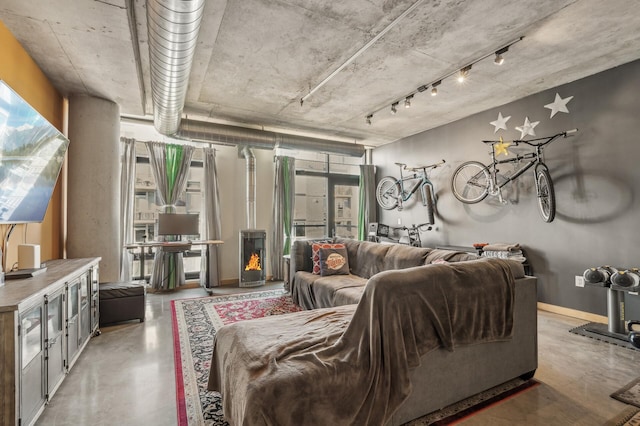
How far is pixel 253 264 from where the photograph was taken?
5582mm

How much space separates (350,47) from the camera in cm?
313

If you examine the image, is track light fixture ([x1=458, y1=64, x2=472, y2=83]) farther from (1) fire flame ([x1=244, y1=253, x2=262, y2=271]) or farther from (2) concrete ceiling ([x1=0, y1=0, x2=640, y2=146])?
(1) fire flame ([x1=244, y1=253, x2=262, y2=271])

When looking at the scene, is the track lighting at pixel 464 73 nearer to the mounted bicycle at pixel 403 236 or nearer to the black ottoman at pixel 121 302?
the mounted bicycle at pixel 403 236

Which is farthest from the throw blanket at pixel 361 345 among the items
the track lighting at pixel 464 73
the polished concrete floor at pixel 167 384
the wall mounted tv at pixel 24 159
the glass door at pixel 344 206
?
the glass door at pixel 344 206

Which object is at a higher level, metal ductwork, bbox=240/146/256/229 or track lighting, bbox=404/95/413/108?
A: track lighting, bbox=404/95/413/108

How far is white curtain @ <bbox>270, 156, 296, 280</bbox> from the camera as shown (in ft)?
20.3

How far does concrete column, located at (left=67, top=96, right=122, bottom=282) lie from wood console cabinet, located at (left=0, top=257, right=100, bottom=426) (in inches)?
34.6

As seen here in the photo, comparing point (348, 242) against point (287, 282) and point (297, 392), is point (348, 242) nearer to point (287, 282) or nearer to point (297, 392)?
point (287, 282)

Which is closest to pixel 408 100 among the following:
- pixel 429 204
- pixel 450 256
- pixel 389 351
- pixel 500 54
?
pixel 500 54

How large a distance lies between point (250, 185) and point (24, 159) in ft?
12.3

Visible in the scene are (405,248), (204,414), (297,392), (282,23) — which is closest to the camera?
(297,392)

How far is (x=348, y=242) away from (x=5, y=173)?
147 inches

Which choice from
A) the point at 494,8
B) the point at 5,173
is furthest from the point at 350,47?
the point at 5,173

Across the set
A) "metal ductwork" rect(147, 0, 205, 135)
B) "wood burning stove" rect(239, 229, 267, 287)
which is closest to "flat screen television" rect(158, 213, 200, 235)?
"wood burning stove" rect(239, 229, 267, 287)
